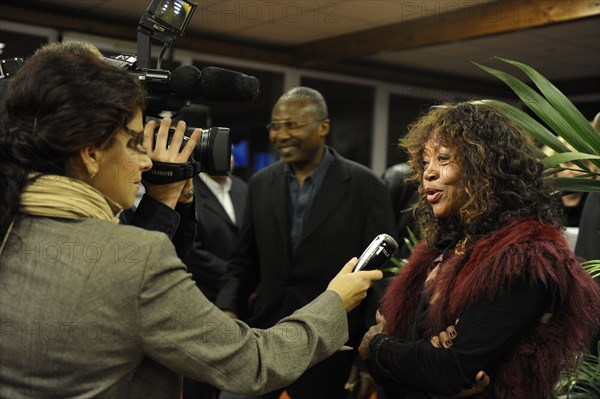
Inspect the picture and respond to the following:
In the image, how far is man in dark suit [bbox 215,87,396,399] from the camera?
254cm

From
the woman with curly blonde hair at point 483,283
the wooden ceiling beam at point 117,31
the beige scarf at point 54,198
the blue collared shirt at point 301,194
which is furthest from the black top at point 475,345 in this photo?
the wooden ceiling beam at point 117,31

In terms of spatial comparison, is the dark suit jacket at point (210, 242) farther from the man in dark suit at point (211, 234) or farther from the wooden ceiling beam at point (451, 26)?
the wooden ceiling beam at point (451, 26)

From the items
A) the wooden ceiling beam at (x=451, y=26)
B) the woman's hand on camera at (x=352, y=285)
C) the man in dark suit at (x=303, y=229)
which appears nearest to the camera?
the woman's hand on camera at (x=352, y=285)

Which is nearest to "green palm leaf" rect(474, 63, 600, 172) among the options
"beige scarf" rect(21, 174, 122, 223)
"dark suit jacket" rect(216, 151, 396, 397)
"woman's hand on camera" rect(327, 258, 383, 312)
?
"woman's hand on camera" rect(327, 258, 383, 312)

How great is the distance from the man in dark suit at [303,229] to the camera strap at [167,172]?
122cm

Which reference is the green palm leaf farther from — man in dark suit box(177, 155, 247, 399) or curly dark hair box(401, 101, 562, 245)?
man in dark suit box(177, 155, 247, 399)

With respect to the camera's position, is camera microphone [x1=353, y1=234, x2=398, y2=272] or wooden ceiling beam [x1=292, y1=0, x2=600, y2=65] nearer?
camera microphone [x1=353, y1=234, x2=398, y2=272]

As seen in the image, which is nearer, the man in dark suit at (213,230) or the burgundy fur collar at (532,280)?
the burgundy fur collar at (532,280)

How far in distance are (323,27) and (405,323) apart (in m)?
4.46

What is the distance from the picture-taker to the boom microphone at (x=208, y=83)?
4.63ft

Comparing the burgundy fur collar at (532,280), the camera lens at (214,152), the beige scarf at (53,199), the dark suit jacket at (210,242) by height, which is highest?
the camera lens at (214,152)

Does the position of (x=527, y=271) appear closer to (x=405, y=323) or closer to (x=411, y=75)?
(x=405, y=323)

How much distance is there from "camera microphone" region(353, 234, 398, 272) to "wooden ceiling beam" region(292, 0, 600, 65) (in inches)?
139

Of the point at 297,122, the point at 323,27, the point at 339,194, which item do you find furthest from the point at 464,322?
the point at 323,27
